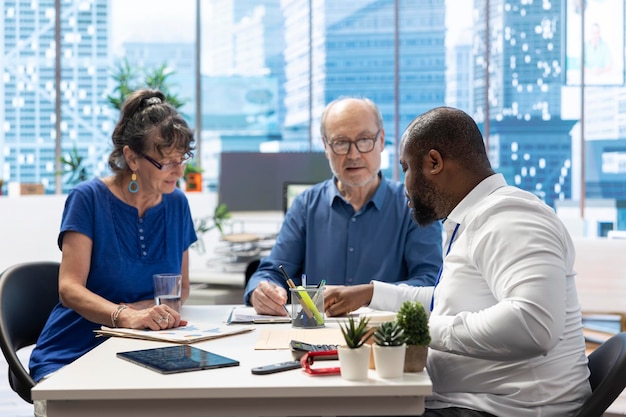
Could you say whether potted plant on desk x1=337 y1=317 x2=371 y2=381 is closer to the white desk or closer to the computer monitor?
the white desk

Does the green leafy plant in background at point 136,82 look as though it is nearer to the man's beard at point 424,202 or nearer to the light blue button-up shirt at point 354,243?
the light blue button-up shirt at point 354,243

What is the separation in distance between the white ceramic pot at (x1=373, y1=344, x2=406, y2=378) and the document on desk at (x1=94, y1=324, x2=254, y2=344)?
2.06 feet

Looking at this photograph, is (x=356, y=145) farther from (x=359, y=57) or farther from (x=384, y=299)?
(x=359, y=57)

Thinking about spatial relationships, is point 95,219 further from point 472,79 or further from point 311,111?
point 472,79

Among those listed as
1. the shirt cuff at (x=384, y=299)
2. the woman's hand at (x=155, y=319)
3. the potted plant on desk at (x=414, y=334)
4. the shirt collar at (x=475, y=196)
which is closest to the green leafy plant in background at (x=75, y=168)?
the woman's hand at (x=155, y=319)

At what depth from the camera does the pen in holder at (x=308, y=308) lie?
6.83ft

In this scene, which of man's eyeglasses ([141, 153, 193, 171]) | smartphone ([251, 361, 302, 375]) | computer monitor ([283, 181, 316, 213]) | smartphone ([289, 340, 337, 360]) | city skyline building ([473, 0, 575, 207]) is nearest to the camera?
smartphone ([251, 361, 302, 375])

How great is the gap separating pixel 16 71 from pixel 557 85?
5.86 m

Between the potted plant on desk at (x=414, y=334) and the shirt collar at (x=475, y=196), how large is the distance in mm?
404

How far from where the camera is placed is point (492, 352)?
5.20 ft

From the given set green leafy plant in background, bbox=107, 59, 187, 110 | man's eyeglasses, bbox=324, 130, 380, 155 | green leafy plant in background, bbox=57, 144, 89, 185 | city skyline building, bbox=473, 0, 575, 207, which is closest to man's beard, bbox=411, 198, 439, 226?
man's eyeglasses, bbox=324, 130, 380, 155

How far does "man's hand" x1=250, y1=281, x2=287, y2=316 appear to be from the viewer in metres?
2.33

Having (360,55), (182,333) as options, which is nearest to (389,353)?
(182,333)

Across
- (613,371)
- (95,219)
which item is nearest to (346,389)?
(613,371)
